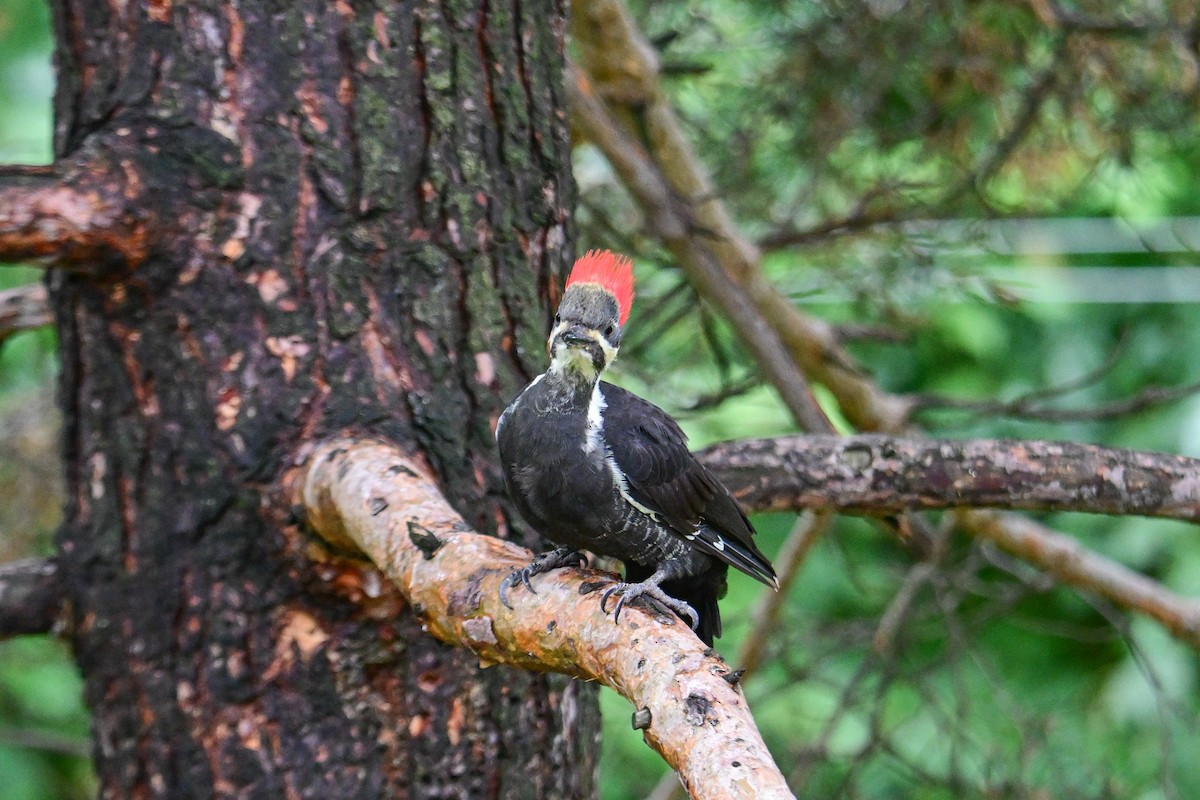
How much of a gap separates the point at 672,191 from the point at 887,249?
114 cm

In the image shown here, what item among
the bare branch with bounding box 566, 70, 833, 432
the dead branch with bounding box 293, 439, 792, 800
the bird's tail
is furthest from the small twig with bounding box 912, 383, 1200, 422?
→ the dead branch with bounding box 293, 439, 792, 800

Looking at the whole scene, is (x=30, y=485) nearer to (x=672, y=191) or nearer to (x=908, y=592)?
(x=672, y=191)

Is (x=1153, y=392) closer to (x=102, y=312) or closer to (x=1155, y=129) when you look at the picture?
(x=1155, y=129)

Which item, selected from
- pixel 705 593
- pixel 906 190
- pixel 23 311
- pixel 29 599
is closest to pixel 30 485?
pixel 23 311

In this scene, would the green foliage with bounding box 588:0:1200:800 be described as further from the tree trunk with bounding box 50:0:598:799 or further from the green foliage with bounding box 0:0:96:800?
the green foliage with bounding box 0:0:96:800

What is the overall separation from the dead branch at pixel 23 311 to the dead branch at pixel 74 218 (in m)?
0.64

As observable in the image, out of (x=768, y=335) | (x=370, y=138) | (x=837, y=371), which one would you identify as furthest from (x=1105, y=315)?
(x=370, y=138)

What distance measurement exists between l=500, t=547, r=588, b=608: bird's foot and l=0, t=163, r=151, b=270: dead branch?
868 millimetres

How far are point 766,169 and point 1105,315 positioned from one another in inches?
196

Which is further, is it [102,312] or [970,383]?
[970,383]

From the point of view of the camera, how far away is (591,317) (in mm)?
1921

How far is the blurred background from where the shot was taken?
3.44 meters

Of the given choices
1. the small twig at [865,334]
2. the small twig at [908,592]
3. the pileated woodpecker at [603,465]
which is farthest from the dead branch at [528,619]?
the small twig at [908,592]

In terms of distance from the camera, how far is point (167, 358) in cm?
207
